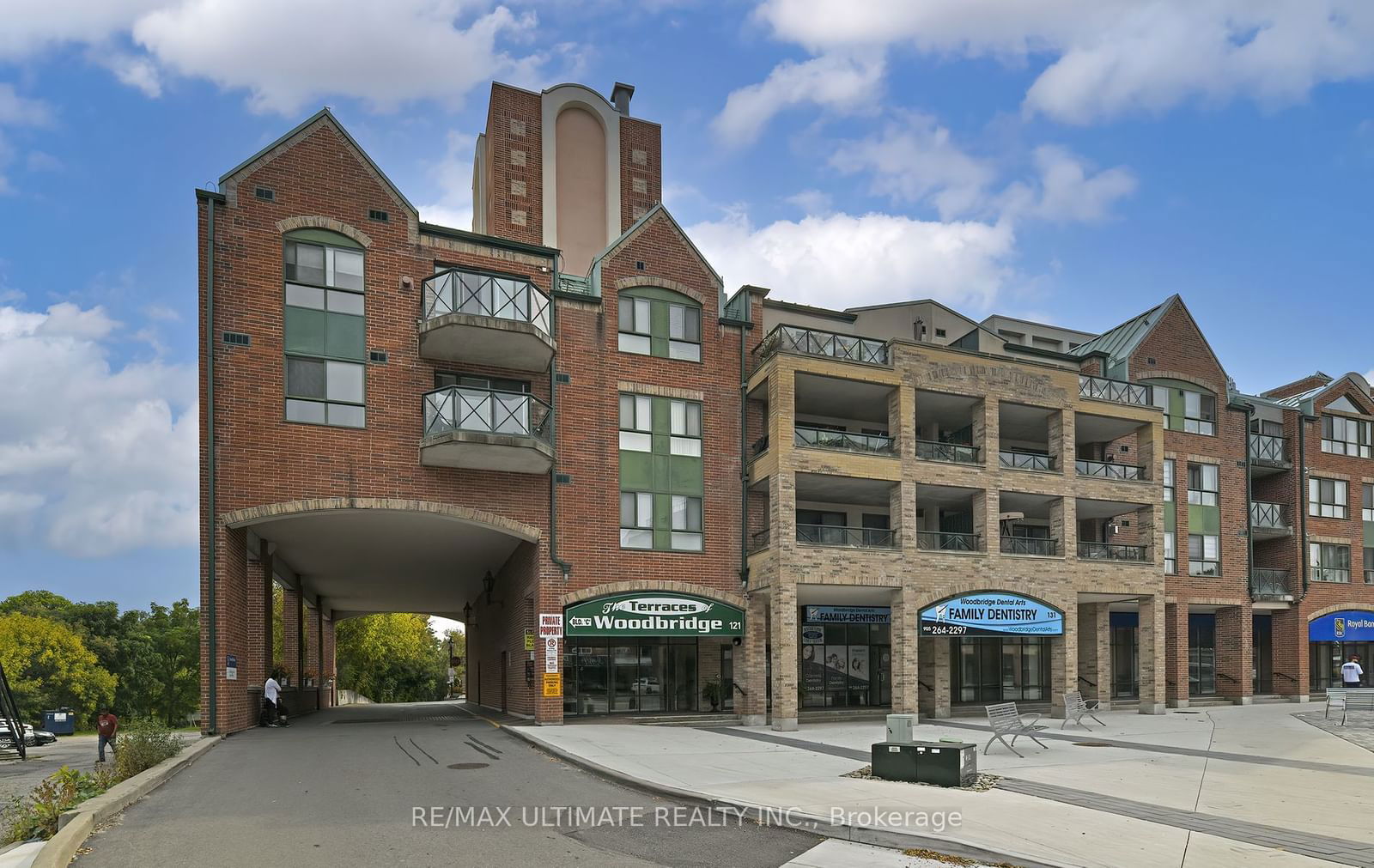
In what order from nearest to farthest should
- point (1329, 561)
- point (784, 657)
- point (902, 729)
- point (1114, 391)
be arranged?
point (902, 729), point (784, 657), point (1114, 391), point (1329, 561)

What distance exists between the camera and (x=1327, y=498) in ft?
130

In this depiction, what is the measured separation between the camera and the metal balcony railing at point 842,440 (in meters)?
26.6

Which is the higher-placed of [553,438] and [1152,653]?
[553,438]

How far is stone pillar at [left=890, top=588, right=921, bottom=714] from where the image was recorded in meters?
26.0

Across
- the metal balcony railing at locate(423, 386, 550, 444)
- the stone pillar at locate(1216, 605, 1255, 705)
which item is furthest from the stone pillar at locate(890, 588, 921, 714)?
the stone pillar at locate(1216, 605, 1255, 705)

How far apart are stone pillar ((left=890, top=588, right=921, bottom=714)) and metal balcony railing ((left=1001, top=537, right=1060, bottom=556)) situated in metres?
4.24

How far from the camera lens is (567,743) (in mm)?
18641

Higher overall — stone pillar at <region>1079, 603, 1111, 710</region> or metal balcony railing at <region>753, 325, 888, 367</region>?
metal balcony railing at <region>753, 325, 888, 367</region>

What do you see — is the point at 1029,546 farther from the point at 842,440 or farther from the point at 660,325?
the point at 660,325

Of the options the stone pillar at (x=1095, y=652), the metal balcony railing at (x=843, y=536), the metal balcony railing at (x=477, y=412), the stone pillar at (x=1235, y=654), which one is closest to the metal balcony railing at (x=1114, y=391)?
the stone pillar at (x=1095, y=652)

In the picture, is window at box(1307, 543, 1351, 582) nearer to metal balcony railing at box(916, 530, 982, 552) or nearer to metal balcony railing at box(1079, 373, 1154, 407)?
metal balcony railing at box(1079, 373, 1154, 407)

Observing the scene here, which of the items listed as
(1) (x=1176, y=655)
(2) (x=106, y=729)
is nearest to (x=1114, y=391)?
(1) (x=1176, y=655)

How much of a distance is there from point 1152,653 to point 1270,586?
33.4 feet

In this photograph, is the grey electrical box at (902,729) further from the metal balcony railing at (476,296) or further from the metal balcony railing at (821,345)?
the metal balcony railing at (821,345)
